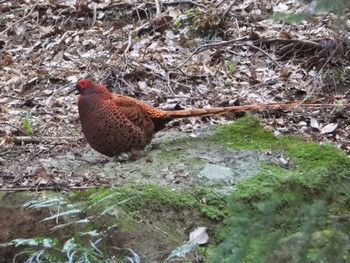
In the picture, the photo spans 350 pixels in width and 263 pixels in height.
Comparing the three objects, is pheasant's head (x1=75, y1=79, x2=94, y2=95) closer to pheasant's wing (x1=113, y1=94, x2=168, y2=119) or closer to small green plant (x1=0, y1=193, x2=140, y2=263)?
pheasant's wing (x1=113, y1=94, x2=168, y2=119)

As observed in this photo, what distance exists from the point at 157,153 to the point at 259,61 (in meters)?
2.42

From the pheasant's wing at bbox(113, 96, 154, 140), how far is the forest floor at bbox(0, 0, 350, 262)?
0.19 meters

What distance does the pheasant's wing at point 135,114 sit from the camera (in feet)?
15.7

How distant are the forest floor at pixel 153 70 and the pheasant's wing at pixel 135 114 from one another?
187 mm

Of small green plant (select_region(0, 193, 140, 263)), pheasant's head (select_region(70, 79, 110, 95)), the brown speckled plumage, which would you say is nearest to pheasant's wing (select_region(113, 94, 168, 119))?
the brown speckled plumage

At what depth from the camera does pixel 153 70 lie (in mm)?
6746

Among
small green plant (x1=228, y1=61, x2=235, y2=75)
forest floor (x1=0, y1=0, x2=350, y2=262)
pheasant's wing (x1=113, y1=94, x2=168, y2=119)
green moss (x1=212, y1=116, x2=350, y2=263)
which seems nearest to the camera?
green moss (x1=212, y1=116, x2=350, y2=263)

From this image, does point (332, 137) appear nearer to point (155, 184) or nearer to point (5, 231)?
point (155, 184)

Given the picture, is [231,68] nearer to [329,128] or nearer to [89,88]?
[329,128]

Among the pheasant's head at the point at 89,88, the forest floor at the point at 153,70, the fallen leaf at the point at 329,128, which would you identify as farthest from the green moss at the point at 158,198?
the fallen leaf at the point at 329,128

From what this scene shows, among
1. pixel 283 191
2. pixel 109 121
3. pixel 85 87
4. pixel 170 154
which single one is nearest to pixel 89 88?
pixel 85 87

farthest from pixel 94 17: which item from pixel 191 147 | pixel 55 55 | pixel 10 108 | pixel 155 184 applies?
pixel 155 184

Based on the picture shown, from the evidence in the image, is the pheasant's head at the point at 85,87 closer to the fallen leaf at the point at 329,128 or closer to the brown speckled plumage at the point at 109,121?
the brown speckled plumage at the point at 109,121

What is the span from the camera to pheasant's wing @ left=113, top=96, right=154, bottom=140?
4793 millimetres
